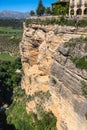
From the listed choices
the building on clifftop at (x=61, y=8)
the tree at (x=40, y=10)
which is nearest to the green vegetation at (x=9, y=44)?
the tree at (x=40, y=10)

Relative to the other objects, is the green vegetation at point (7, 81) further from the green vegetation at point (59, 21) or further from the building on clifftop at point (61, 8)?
the green vegetation at point (59, 21)

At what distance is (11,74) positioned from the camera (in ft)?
245

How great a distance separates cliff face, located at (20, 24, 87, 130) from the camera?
28572 mm

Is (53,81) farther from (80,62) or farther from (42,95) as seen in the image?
(42,95)

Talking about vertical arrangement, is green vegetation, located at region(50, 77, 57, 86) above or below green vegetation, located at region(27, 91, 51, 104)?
above

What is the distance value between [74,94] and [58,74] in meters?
4.39

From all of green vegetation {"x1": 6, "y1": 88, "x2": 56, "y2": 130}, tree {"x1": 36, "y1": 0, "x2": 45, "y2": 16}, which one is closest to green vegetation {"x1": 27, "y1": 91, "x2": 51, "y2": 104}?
green vegetation {"x1": 6, "y1": 88, "x2": 56, "y2": 130}

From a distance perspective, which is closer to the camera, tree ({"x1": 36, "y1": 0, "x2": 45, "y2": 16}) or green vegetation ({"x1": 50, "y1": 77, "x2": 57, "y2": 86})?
green vegetation ({"x1": 50, "y1": 77, "x2": 57, "y2": 86})

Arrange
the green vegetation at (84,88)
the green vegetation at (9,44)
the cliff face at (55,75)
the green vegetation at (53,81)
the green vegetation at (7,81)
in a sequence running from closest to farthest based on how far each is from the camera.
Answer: the green vegetation at (84,88), the cliff face at (55,75), the green vegetation at (53,81), the green vegetation at (7,81), the green vegetation at (9,44)

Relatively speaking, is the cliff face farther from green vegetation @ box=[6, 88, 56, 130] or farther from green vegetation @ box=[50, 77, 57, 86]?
green vegetation @ box=[6, 88, 56, 130]

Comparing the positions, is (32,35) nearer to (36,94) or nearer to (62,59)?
(36,94)

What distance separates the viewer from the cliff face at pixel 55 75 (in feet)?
93.7

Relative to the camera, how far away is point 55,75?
1330 inches

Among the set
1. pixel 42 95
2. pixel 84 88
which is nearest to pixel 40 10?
pixel 42 95
